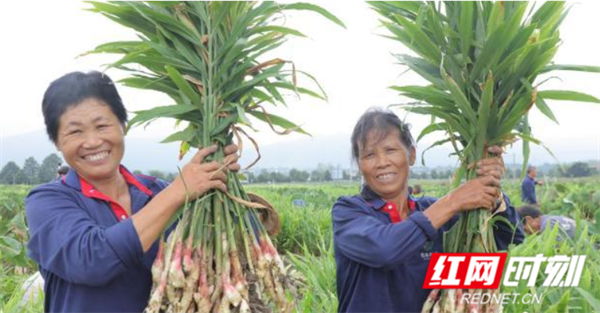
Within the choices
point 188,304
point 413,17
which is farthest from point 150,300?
point 413,17

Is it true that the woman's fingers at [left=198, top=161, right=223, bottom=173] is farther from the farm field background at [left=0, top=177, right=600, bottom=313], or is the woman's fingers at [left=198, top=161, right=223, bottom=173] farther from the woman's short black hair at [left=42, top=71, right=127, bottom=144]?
the farm field background at [left=0, top=177, right=600, bottom=313]

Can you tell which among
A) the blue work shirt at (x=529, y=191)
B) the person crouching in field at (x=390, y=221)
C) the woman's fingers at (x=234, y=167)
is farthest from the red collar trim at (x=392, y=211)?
the blue work shirt at (x=529, y=191)

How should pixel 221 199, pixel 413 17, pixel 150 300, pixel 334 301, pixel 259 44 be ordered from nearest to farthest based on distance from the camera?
pixel 150 300 < pixel 221 199 < pixel 259 44 < pixel 413 17 < pixel 334 301

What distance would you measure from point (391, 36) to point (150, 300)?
1.23 meters

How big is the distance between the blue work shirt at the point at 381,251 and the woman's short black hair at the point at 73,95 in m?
0.88

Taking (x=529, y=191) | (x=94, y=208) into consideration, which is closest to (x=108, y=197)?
(x=94, y=208)

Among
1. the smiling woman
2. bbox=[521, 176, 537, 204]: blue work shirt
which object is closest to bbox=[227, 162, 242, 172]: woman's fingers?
the smiling woman

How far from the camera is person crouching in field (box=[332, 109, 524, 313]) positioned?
1836 mm

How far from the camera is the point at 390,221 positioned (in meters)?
2.12

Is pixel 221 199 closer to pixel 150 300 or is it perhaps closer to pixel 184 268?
pixel 184 268

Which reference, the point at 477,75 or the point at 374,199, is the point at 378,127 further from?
the point at 477,75

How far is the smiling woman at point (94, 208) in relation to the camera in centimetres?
158

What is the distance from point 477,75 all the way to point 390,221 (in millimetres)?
629

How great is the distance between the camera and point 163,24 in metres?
1.88
